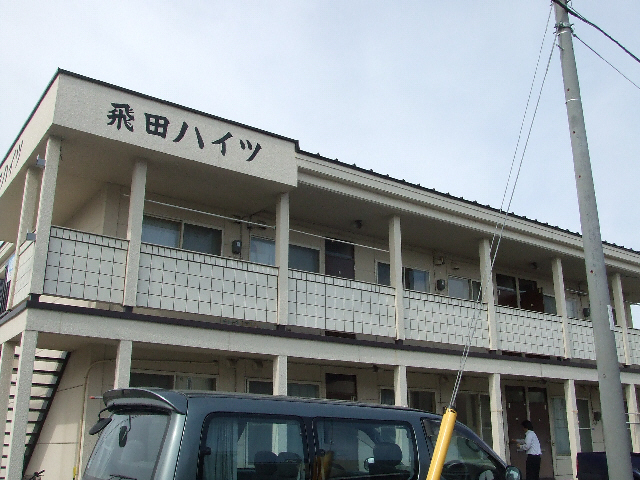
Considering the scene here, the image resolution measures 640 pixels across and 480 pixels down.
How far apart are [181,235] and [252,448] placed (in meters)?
7.68

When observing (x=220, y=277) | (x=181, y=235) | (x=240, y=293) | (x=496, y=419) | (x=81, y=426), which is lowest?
(x=81, y=426)

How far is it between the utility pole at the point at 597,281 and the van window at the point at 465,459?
4.38ft

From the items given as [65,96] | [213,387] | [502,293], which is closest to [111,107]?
[65,96]

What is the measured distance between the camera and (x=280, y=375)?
10.9 metres

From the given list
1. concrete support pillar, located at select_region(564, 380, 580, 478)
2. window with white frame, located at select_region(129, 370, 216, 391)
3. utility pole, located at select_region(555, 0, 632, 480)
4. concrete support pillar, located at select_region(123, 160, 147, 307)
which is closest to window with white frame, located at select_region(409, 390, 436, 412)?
concrete support pillar, located at select_region(564, 380, 580, 478)

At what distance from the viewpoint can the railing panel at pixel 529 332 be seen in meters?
14.7

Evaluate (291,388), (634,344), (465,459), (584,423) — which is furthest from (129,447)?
(584,423)

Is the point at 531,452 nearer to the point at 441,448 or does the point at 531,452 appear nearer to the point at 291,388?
the point at 291,388

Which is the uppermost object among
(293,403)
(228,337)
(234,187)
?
(234,187)

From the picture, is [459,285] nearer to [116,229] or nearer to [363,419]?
[116,229]

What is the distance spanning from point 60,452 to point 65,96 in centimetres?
571

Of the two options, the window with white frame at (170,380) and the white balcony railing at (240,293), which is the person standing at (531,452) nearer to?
the white balcony railing at (240,293)

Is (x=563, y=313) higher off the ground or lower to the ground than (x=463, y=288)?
lower

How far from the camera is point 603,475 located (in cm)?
1115
